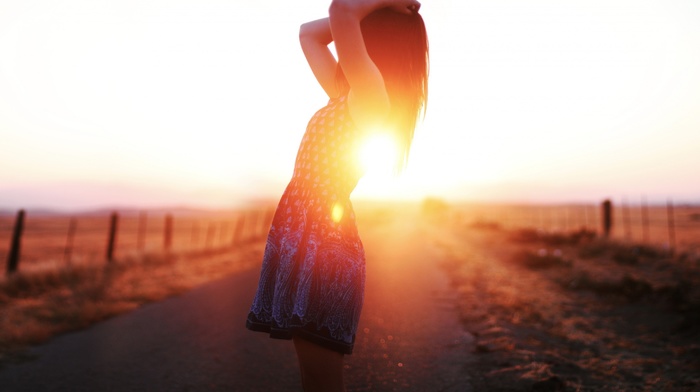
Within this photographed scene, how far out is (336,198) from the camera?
5.12ft

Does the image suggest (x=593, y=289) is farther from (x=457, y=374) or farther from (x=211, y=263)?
(x=211, y=263)

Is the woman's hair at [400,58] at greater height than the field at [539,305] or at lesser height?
greater

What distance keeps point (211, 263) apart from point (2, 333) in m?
7.66

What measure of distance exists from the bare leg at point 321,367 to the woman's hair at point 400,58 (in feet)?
2.52

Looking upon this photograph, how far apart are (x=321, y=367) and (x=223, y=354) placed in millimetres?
3451

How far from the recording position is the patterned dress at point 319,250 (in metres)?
1.50

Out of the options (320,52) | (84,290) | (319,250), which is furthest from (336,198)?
(84,290)

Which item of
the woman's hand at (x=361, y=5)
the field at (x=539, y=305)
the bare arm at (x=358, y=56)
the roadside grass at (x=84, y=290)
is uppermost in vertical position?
the woman's hand at (x=361, y=5)

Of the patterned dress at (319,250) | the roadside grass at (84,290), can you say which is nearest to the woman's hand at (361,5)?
the patterned dress at (319,250)

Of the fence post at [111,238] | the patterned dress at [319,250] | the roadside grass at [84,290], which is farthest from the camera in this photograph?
the fence post at [111,238]

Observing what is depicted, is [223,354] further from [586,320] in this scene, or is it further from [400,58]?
[586,320]

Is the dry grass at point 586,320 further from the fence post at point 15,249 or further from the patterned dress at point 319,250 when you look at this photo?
the fence post at point 15,249

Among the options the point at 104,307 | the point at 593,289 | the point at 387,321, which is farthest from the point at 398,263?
the point at 104,307

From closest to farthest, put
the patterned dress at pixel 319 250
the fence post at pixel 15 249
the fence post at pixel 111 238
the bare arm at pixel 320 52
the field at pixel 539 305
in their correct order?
the patterned dress at pixel 319 250
the bare arm at pixel 320 52
the field at pixel 539 305
the fence post at pixel 15 249
the fence post at pixel 111 238
